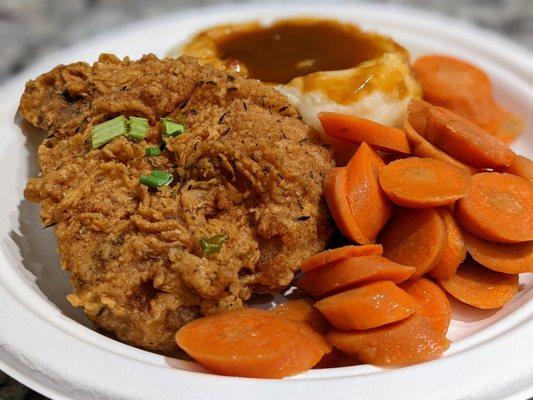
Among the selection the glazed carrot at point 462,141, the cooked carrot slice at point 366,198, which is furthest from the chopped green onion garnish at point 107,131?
the glazed carrot at point 462,141

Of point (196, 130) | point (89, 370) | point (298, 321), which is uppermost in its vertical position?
point (196, 130)

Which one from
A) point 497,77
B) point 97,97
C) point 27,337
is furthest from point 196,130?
point 497,77

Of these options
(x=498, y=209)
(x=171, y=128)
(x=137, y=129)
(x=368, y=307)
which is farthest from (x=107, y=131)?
(x=498, y=209)

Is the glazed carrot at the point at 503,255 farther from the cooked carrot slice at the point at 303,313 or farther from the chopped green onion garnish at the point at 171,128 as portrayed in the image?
the chopped green onion garnish at the point at 171,128

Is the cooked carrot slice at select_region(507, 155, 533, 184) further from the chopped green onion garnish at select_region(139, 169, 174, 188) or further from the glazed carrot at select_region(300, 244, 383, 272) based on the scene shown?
the chopped green onion garnish at select_region(139, 169, 174, 188)

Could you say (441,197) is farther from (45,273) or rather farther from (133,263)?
(45,273)

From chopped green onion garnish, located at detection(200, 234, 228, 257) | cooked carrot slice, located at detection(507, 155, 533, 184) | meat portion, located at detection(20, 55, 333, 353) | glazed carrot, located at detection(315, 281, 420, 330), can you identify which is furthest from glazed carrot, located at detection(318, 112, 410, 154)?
chopped green onion garnish, located at detection(200, 234, 228, 257)
